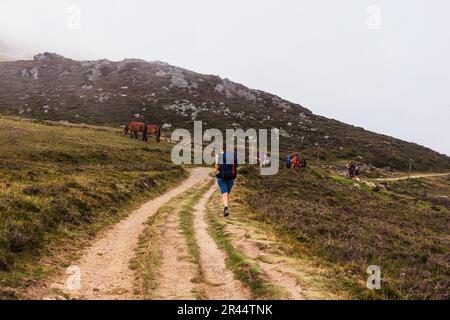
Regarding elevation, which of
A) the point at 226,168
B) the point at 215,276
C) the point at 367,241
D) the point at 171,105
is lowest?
the point at 367,241

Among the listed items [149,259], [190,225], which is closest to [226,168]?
[190,225]

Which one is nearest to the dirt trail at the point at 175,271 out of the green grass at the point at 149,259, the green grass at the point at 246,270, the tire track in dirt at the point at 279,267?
the green grass at the point at 149,259

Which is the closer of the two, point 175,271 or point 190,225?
point 175,271

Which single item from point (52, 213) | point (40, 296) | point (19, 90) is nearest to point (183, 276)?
point (40, 296)

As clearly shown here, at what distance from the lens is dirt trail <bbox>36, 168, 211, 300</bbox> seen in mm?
8352

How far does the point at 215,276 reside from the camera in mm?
9430

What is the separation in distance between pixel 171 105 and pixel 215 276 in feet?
359

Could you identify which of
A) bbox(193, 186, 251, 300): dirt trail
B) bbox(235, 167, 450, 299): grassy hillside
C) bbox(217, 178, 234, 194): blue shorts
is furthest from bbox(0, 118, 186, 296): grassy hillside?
bbox(235, 167, 450, 299): grassy hillside

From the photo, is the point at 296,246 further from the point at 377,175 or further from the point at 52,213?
the point at 377,175

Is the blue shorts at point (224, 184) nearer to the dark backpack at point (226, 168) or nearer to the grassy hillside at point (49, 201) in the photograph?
the dark backpack at point (226, 168)

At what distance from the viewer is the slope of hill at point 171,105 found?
102m

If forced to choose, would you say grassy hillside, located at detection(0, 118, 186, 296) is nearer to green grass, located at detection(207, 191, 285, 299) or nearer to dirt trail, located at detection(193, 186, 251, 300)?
dirt trail, located at detection(193, 186, 251, 300)

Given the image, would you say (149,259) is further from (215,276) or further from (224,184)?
(224,184)

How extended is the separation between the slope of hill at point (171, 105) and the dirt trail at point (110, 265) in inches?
3008
